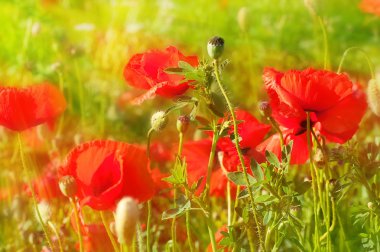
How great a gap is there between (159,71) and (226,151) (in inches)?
10.3

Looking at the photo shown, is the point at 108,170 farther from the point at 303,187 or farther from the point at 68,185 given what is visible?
A: the point at 303,187

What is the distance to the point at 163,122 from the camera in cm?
118

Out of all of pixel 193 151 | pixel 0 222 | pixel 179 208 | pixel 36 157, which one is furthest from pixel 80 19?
pixel 179 208

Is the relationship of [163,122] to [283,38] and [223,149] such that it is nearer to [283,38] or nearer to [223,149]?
[223,149]

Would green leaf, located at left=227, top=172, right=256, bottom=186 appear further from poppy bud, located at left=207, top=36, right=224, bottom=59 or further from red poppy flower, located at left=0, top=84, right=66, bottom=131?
red poppy flower, located at left=0, top=84, right=66, bottom=131

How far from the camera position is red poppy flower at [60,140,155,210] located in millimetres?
1164

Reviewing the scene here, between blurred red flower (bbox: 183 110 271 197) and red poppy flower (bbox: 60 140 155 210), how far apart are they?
0.15 meters

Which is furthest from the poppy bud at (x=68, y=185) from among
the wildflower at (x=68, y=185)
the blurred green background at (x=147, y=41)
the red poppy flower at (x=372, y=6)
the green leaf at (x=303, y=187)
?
the blurred green background at (x=147, y=41)

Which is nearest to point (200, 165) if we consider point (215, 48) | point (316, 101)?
point (316, 101)

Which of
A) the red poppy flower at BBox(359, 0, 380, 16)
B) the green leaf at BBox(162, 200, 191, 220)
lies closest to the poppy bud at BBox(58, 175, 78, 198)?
the green leaf at BBox(162, 200, 191, 220)

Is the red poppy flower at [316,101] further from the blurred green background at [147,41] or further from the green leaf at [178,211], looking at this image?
the blurred green background at [147,41]

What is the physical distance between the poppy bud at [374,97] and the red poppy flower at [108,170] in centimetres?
37

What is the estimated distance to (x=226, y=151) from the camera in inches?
54.2

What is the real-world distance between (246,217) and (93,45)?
105 inches
